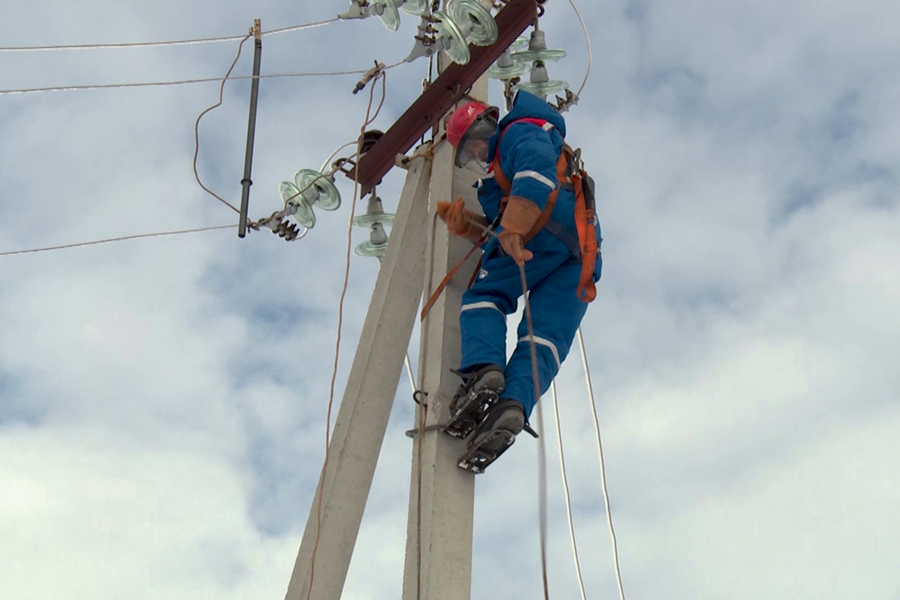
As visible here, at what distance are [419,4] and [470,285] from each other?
1.82 metres

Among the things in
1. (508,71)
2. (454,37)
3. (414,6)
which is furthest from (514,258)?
(414,6)

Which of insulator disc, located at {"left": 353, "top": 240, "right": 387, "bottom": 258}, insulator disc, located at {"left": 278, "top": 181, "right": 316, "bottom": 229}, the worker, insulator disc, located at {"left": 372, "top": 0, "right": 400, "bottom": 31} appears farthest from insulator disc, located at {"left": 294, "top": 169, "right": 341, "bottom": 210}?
the worker

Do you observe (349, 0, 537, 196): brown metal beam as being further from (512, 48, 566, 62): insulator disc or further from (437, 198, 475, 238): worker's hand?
(437, 198, 475, 238): worker's hand

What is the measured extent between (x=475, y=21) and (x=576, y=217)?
1063 millimetres

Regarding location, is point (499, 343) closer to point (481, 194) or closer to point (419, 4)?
point (481, 194)

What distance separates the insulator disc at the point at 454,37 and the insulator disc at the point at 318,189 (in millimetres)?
1215

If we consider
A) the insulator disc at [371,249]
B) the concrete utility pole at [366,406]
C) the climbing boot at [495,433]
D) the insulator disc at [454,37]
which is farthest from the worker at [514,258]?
the insulator disc at [371,249]

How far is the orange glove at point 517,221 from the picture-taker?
15.2 feet

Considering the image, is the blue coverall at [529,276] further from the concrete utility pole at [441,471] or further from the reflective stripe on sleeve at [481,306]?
the concrete utility pole at [441,471]

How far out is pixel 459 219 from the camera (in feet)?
16.8

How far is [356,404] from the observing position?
520cm

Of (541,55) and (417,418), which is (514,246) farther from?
(541,55)

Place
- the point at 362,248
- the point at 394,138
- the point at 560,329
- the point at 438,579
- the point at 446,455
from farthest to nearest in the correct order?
the point at 362,248, the point at 394,138, the point at 560,329, the point at 446,455, the point at 438,579

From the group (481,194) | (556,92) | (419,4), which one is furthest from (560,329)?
(419,4)
